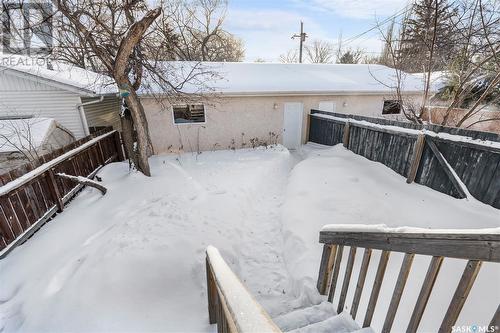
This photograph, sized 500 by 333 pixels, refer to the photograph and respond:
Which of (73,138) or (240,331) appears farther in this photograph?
(73,138)

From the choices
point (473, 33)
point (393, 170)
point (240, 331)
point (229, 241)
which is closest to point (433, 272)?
point (240, 331)

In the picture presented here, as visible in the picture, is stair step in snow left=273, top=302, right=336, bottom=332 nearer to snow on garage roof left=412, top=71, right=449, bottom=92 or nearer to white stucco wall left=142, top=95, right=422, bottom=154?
white stucco wall left=142, top=95, right=422, bottom=154

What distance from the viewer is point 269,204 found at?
574cm

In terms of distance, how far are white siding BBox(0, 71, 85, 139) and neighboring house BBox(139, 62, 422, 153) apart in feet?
8.39

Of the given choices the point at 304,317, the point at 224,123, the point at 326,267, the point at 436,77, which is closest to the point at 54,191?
the point at 304,317

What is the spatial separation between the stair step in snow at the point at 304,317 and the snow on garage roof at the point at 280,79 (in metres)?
7.80

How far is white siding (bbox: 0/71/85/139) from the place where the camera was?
7.82 meters

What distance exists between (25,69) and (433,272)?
36.6 ft

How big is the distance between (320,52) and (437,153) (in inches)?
1225

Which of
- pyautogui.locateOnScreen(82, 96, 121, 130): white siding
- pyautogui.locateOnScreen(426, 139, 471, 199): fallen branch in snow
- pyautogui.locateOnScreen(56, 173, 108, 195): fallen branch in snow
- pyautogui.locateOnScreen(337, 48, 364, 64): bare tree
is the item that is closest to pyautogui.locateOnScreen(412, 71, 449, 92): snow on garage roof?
pyautogui.locateOnScreen(426, 139, 471, 199): fallen branch in snow

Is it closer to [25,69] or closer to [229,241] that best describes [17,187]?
[229,241]

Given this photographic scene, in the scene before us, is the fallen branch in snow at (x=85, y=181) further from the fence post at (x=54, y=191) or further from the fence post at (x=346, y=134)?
the fence post at (x=346, y=134)

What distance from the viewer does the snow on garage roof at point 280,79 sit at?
9195 millimetres

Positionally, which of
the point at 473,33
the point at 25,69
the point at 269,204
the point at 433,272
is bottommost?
the point at 269,204
